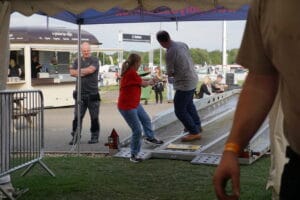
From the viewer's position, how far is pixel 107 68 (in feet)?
176

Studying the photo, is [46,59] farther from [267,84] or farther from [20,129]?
[267,84]

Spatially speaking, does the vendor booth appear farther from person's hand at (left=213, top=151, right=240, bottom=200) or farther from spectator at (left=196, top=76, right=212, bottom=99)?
person's hand at (left=213, top=151, right=240, bottom=200)

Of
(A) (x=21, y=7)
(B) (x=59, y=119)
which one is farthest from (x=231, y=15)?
(B) (x=59, y=119)

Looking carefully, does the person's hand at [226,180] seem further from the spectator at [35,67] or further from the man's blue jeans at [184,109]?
the spectator at [35,67]

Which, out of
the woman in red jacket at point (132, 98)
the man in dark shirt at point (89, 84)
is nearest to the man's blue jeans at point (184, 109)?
the woman in red jacket at point (132, 98)

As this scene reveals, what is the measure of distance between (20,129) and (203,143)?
3.92 m

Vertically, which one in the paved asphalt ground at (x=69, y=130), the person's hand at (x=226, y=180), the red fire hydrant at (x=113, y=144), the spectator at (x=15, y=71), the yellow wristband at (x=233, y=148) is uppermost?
the spectator at (x=15, y=71)

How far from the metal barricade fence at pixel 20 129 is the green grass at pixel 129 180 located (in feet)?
1.27

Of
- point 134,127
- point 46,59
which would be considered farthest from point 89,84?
point 46,59

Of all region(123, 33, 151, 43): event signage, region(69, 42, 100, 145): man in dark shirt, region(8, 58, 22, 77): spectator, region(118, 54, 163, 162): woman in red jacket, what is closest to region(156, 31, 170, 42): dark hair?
region(118, 54, 163, 162): woman in red jacket

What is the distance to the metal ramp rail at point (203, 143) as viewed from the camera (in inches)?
343

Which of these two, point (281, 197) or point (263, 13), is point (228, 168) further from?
point (263, 13)

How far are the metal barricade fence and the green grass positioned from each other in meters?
0.39

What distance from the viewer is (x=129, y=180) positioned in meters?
7.42
